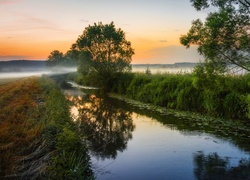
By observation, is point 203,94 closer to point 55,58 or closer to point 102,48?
point 102,48

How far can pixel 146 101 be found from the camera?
26.5 meters

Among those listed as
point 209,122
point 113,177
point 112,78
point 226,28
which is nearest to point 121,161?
point 113,177

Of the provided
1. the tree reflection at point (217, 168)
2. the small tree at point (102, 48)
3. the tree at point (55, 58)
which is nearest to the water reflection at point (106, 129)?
the tree reflection at point (217, 168)

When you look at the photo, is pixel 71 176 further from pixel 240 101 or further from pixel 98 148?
pixel 240 101

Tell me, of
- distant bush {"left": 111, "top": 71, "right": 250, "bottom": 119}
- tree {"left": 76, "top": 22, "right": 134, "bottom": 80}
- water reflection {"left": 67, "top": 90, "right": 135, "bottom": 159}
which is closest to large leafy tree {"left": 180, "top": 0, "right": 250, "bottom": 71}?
distant bush {"left": 111, "top": 71, "right": 250, "bottom": 119}

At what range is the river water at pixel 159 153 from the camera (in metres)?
9.19

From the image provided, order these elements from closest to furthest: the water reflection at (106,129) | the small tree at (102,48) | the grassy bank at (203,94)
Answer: the water reflection at (106,129) < the grassy bank at (203,94) < the small tree at (102,48)

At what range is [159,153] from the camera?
11305 mm

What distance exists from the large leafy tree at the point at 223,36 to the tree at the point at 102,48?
80.8ft

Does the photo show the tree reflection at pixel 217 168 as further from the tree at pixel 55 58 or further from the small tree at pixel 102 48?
the tree at pixel 55 58

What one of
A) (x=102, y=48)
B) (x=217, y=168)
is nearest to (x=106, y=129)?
(x=217, y=168)

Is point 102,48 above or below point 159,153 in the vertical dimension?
above

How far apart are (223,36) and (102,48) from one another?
91.8 ft

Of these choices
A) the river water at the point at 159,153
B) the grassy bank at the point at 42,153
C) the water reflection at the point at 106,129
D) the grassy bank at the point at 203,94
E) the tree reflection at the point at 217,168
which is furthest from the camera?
the grassy bank at the point at 203,94
